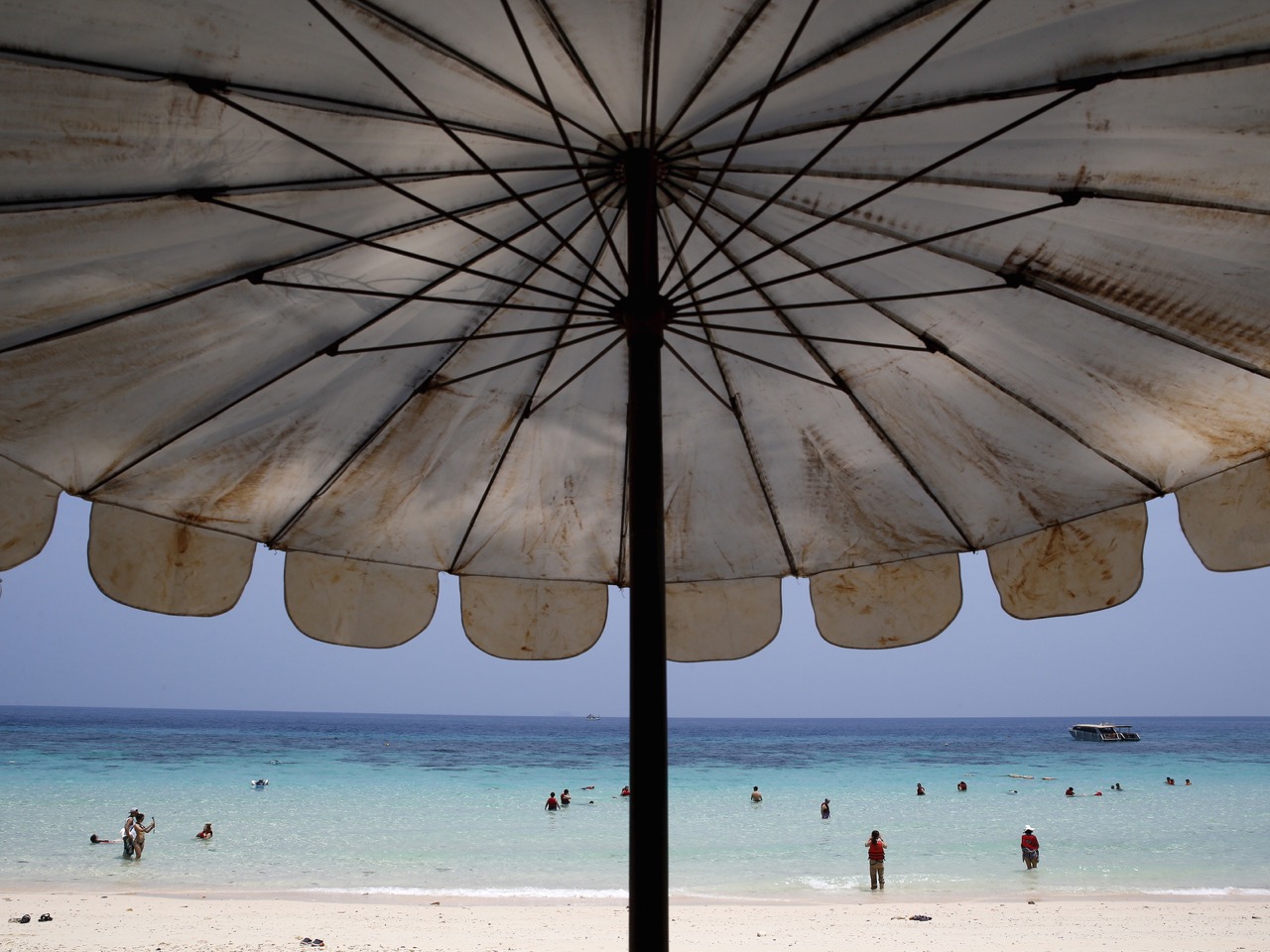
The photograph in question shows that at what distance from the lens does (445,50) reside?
2223 millimetres

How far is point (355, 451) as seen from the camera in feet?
11.3

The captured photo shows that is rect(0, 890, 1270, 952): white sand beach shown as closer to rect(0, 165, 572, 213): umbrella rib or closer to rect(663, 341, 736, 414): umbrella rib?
rect(663, 341, 736, 414): umbrella rib

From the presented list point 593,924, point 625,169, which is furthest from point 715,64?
point 593,924

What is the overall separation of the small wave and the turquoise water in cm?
12

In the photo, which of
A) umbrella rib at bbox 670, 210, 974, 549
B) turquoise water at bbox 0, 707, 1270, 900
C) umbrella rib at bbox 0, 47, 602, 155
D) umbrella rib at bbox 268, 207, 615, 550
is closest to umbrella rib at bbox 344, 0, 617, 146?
umbrella rib at bbox 0, 47, 602, 155

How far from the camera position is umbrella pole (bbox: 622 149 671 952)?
240 centimetres

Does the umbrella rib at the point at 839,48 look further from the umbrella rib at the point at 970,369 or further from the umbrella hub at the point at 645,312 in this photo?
the umbrella rib at the point at 970,369

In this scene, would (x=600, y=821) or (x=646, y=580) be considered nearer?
(x=646, y=580)

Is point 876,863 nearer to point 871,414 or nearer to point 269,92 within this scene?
point 871,414

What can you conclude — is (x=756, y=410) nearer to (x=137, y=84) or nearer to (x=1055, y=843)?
(x=137, y=84)

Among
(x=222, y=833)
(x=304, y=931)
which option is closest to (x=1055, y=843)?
(x=304, y=931)

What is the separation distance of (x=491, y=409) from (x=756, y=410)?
100 centimetres

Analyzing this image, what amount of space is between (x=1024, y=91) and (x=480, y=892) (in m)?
19.6

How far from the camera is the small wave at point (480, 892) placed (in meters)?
18.4
